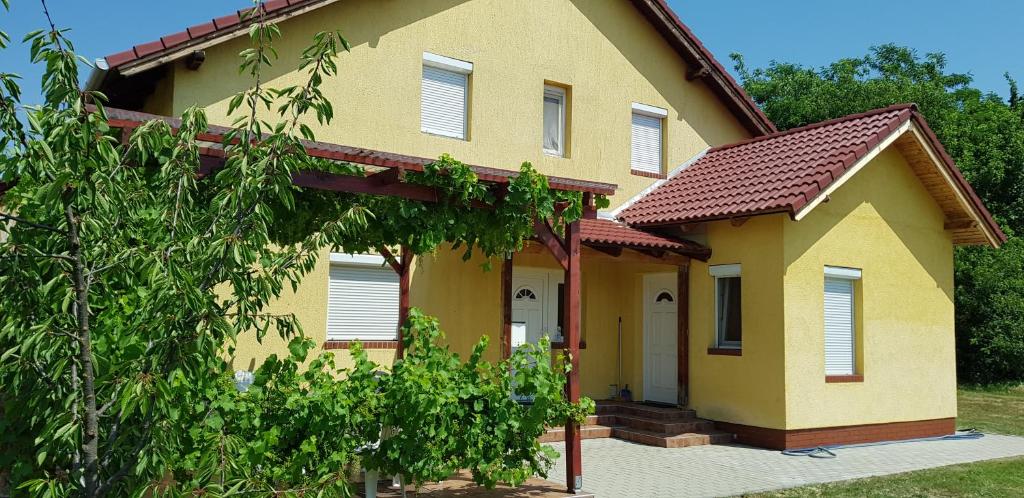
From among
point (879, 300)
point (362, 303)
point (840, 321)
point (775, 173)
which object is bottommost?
point (840, 321)

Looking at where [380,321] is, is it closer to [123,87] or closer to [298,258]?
[123,87]

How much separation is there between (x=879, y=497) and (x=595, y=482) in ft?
9.61

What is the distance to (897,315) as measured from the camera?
13781 mm

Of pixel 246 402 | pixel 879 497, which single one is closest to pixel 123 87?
pixel 246 402

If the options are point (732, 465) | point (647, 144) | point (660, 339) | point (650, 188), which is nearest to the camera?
point (732, 465)

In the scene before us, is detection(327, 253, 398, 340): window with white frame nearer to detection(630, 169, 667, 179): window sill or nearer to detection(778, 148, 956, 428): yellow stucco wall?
detection(630, 169, 667, 179): window sill

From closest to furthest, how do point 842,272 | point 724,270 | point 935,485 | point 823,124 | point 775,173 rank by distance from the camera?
point 935,485
point 842,272
point 724,270
point 775,173
point 823,124

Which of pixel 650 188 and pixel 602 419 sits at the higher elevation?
pixel 650 188

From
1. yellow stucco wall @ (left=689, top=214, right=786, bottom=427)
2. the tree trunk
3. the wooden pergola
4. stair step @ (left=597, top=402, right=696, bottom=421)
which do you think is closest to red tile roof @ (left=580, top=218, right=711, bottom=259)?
yellow stucco wall @ (left=689, top=214, right=786, bottom=427)

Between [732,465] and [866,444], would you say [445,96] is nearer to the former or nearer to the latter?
[732,465]

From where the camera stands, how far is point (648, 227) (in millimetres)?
13992

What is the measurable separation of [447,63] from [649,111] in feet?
13.7

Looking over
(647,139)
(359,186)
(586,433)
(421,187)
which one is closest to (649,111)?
(647,139)

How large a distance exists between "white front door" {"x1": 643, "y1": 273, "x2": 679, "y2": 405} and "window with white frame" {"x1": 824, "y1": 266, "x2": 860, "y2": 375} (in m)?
2.32
